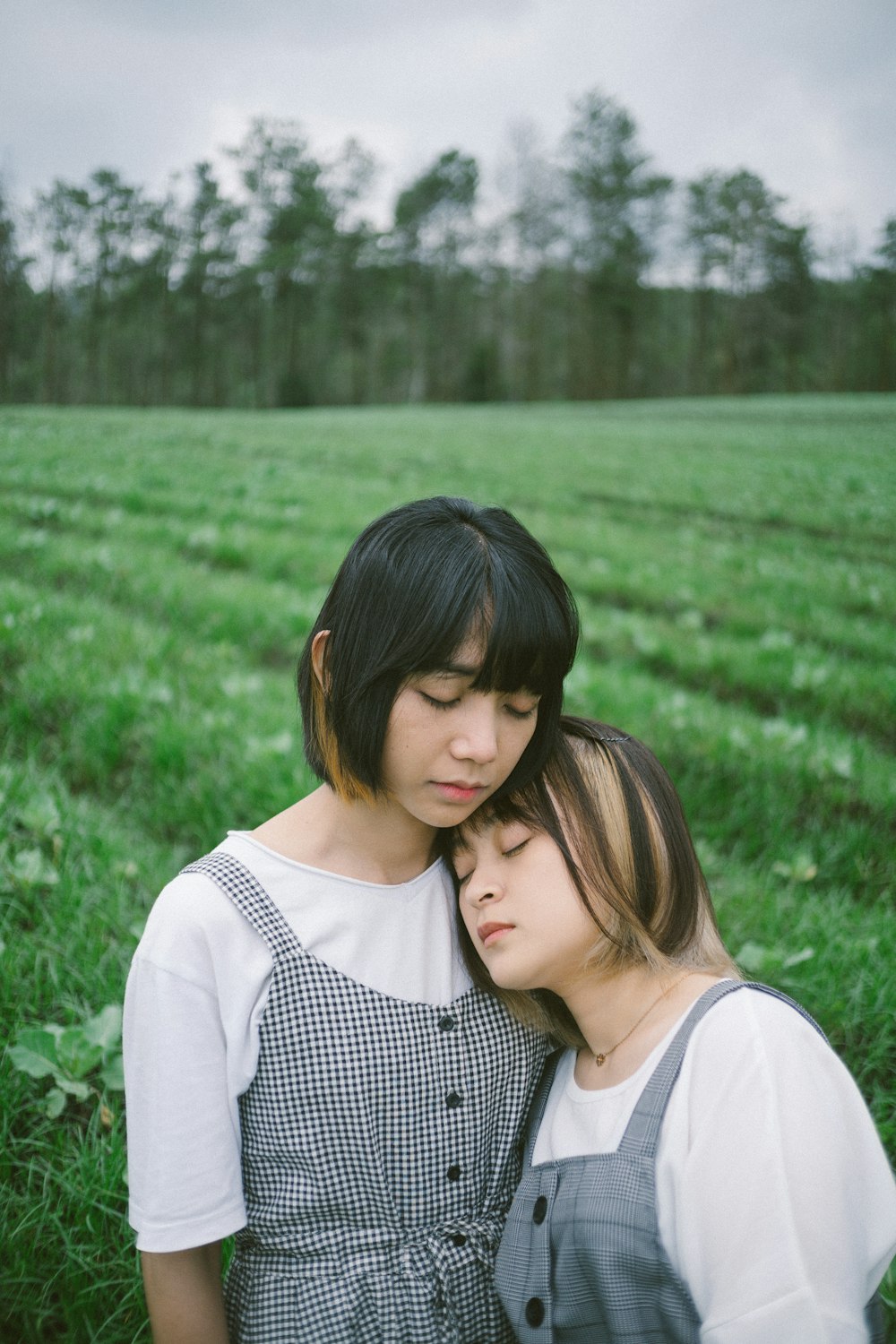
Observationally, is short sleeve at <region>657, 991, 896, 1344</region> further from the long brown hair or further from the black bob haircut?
the black bob haircut

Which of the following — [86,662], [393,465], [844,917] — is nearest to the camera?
[844,917]

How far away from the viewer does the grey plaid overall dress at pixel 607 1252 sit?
1116mm

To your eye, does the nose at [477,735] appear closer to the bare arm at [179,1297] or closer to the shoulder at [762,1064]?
the shoulder at [762,1064]

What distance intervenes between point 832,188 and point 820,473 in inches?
40.7

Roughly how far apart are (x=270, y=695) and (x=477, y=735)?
2.03 metres

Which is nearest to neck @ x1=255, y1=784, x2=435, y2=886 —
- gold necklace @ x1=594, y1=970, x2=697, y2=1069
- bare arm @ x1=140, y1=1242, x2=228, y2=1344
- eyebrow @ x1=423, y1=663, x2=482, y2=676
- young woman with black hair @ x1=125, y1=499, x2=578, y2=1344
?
young woman with black hair @ x1=125, y1=499, x2=578, y2=1344

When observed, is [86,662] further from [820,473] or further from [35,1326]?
[820,473]

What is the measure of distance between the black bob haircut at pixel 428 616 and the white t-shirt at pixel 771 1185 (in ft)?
1.68

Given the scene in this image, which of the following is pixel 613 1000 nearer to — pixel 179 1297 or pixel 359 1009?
pixel 359 1009

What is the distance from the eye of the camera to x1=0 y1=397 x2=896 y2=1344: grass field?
65.1 inches

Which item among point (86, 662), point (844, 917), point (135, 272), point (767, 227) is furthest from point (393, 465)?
point (844, 917)

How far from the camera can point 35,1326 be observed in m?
1.39

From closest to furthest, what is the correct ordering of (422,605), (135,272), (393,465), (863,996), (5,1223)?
(422,605) → (5,1223) → (863,996) → (135,272) → (393,465)

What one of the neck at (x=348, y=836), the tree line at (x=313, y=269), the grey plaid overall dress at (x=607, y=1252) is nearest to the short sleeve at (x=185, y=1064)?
the neck at (x=348, y=836)
